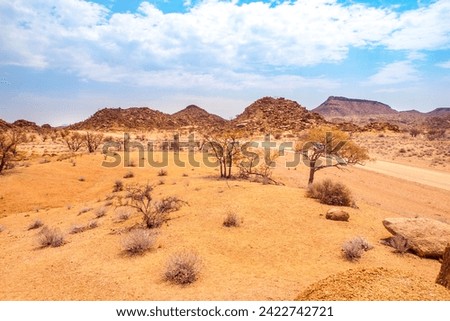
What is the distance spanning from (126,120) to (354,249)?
80328 mm

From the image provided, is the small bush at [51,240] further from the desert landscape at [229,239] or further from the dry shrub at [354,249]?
the dry shrub at [354,249]

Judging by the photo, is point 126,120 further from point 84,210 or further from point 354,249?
point 354,249

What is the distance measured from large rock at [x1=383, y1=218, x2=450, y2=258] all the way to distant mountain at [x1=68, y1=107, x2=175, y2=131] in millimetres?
72115

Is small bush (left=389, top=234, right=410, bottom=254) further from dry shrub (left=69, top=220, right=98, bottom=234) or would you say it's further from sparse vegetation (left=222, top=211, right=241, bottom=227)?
dry shrub (left=69, top=220, right=98, bottom=234)

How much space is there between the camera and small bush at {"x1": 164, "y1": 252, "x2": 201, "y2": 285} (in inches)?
264

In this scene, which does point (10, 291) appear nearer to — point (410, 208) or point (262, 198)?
point (262, 198)

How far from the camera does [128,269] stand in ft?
24.5

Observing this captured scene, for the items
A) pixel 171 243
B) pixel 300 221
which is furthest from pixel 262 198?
pixel 171 243

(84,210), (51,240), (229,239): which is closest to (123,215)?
(51,240)

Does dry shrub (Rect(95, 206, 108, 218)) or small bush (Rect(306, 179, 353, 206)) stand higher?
small bush (Rect(306, 179, 353, 206))

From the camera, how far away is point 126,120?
82.9 m

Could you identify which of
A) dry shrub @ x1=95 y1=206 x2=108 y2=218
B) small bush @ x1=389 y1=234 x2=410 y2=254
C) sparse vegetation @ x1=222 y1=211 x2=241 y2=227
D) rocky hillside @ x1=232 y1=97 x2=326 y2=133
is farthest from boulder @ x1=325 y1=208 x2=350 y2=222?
rocky hillside @ x1=232 y1=97 x2=326 y2=133

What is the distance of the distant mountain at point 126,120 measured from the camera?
78838 mm

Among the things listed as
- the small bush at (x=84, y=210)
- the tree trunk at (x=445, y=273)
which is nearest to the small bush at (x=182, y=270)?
the tree trunk at (x=445, y=273)
